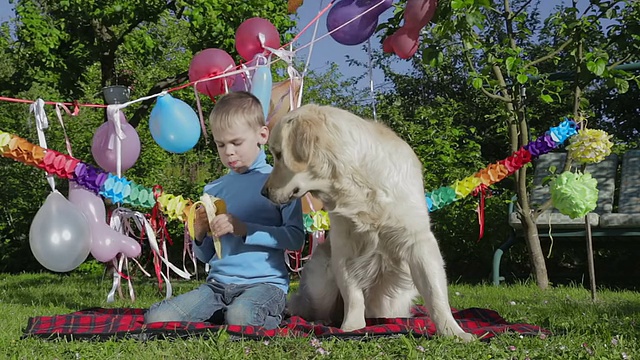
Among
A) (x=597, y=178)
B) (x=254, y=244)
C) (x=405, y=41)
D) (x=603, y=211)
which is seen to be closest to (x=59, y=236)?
(x=254, y=244)

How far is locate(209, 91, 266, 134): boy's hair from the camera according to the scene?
3.50 meters

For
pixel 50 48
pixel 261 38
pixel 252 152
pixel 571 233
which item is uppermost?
pixel 50 48

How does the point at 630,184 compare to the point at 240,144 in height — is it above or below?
below

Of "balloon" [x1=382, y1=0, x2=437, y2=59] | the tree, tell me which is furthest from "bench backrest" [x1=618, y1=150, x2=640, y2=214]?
"balloon" [x1=382, y1=0, x2=437, y2=59]

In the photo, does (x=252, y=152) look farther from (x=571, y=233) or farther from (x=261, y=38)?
(x=571, y=233)

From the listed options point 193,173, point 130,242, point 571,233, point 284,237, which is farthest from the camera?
point 193,173

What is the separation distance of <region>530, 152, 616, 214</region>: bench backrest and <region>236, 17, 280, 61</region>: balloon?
9.99 feet

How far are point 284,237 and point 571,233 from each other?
141 inches

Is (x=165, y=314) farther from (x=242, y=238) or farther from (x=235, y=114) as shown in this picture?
(x=235, y=114)

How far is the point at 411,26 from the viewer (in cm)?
446

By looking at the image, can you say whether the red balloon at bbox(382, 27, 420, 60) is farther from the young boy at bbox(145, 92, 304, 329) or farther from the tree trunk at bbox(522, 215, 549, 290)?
the tree trunk at bbox(522, 215, 549, 290)

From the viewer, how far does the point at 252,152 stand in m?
3.63

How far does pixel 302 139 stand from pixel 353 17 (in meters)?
1.82

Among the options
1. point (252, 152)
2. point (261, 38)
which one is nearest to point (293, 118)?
point (252, 152)
